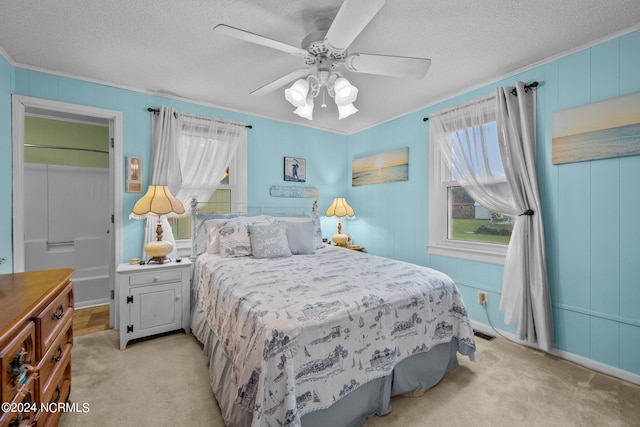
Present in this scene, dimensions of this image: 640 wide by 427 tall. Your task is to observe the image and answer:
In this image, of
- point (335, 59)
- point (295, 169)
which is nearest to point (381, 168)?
point (295, 169)

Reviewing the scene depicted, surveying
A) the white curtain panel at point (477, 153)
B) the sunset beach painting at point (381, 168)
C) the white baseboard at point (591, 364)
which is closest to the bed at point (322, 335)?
the white baseboard at point (591, 364)

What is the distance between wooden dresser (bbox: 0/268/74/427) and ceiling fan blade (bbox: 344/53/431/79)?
2.02m

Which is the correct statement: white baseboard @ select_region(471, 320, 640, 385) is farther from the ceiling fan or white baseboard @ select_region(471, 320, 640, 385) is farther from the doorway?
the doorway

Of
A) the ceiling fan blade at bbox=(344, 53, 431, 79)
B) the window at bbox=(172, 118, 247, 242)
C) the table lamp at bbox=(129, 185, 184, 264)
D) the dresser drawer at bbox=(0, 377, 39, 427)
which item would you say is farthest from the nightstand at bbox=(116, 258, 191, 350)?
the ceiling fan blade at bbox=(344, 53, 431, 79)

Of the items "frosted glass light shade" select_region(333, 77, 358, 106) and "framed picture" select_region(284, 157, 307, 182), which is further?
"framed picture" select_region(284, 157, 307, 182)

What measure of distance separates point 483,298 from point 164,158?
147 inches

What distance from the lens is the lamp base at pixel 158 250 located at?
8.98 feet

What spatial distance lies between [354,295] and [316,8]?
71.8 inches

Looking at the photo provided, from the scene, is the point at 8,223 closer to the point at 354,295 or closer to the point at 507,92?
the point at 354,295

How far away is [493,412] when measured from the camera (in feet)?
5.64

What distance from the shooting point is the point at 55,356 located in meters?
1.42

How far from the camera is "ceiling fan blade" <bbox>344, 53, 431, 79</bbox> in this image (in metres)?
1.76

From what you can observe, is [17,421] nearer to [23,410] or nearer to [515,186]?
[23,410]

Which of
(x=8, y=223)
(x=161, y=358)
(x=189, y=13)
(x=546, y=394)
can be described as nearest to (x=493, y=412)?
(x=546, y=394)
